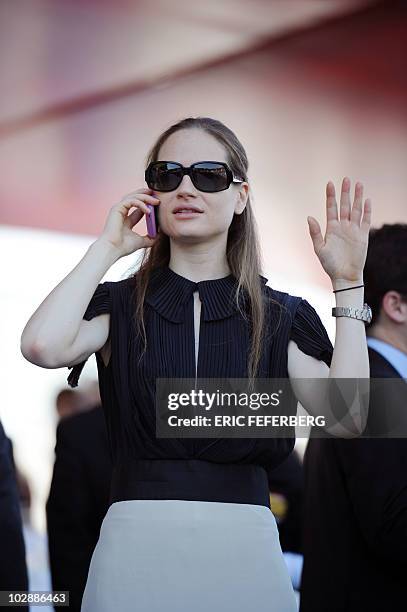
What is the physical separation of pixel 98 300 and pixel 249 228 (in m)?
0.46

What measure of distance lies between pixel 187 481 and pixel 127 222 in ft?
2.28

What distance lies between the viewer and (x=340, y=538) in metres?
3.28

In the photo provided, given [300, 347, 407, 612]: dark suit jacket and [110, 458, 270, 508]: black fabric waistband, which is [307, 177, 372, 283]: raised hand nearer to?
[110, 458, 270, 508]: black fabric waistband

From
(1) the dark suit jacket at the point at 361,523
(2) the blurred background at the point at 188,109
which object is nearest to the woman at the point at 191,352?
(1) the dark suit jacket at the point at 361,523

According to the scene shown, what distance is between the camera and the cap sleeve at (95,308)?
8.88ft

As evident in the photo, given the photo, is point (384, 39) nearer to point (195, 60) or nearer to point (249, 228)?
point (195, 60)

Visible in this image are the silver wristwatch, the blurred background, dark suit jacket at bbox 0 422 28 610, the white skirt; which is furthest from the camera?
the blurred background

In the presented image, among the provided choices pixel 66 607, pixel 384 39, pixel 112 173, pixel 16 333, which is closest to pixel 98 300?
pixel 66 607

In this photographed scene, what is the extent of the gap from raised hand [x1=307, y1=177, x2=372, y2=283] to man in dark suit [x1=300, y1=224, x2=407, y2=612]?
0.67 m

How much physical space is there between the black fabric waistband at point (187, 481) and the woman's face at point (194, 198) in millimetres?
568

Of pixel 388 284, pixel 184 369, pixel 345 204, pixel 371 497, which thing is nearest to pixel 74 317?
pixel 184 369

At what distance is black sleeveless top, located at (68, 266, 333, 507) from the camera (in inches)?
102

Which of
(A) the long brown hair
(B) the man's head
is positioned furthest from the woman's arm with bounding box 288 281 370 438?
(B) the man's head

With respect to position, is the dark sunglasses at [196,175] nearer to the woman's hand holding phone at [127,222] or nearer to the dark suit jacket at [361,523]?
the woman's hand holding phone at [127,222]
